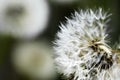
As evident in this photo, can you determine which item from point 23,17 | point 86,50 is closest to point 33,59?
point 23,17

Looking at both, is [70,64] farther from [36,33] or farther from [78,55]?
[36,33]

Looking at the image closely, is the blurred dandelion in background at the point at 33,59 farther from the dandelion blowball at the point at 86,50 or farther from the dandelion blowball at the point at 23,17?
the dandelion blowball at the point at 86,50

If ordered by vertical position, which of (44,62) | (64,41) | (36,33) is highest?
(36,33)

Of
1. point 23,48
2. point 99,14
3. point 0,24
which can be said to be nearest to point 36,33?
point 23,48

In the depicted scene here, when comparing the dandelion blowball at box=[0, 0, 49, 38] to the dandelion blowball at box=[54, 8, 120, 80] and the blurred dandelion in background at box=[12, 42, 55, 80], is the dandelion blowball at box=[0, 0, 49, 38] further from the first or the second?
the dandelion blowball at box=[54, 8, 120, 80]

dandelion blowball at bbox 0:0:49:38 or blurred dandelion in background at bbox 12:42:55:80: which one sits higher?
dandelion blowball at bbox 0:0:49:38

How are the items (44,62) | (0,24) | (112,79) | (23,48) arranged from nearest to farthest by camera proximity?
(112,79)
(0,24)
(44,62)
(23,48)

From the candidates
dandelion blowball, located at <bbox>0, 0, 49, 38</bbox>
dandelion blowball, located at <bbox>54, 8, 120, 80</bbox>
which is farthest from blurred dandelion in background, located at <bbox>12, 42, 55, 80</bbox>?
dandelion blowball, located at <bbox>54, 8, 120, 80</bbox>
